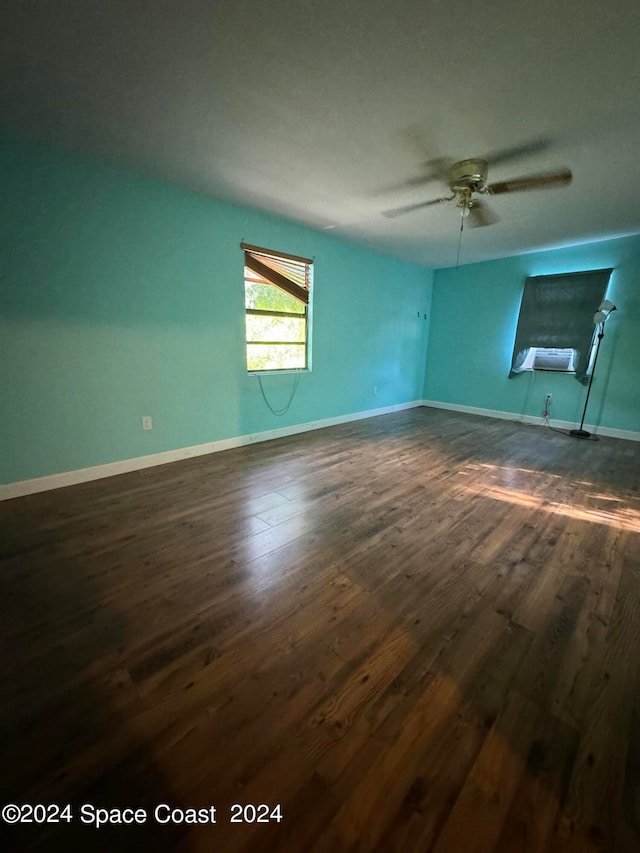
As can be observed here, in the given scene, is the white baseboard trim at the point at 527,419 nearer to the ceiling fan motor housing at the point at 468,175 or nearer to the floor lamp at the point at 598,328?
the floor lamp at the point at 598,328

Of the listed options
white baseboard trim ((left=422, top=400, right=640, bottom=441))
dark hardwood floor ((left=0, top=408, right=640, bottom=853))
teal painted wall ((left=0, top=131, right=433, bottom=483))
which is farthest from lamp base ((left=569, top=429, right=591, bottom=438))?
teal painted wall ((left=0, top=131, right=433, bottom=483))

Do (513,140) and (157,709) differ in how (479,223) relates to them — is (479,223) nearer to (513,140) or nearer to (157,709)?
(513,140)

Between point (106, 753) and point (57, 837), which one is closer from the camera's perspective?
point (57, 837)

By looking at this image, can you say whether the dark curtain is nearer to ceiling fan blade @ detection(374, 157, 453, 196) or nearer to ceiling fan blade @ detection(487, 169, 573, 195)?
ceiling fan blade @ detection(487, 169, 573, 195)

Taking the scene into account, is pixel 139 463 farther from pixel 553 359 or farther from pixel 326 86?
pixel 553 359

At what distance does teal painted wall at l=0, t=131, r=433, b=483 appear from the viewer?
7.51 feet

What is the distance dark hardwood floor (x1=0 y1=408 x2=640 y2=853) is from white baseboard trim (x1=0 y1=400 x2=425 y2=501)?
5.3 inches

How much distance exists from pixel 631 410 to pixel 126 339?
5.96 metres

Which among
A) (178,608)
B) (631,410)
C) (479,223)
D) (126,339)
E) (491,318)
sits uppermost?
(479,223)

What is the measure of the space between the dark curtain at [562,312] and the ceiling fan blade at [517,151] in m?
3.05

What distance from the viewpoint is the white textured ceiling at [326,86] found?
1322 mm

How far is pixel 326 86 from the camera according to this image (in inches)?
66.0

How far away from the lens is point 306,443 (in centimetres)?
392

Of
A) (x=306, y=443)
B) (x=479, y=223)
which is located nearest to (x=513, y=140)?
(x=479, y=223)
